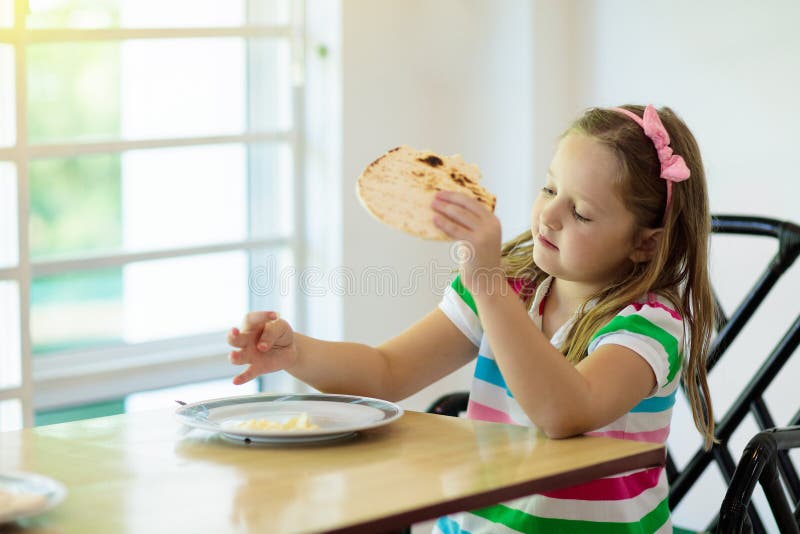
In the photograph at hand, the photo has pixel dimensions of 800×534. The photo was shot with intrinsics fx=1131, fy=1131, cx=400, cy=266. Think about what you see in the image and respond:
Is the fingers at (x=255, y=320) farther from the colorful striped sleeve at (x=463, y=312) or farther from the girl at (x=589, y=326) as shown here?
the colorful striped sleeve at (x=463, y=312)

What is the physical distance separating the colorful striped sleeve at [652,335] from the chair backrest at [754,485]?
0.44ft

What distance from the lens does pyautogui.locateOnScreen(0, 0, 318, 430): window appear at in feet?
6.67

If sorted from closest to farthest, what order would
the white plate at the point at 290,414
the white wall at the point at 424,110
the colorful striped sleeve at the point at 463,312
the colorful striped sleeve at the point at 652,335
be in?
the white plate at the point at 290,414
the colorful striped sleeve at the point at 652,335
the colorful striped sleeve at the point at 463,312
the white wall at the point at 424,110

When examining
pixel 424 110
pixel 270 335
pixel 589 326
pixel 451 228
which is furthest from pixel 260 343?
pixel 424 110

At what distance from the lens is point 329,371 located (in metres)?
1.42

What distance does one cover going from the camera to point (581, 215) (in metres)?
1.40

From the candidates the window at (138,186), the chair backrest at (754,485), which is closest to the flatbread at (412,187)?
the chair backrest at (754,485)

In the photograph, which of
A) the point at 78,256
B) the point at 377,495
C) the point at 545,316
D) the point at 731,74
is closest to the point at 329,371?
the point at 545,316

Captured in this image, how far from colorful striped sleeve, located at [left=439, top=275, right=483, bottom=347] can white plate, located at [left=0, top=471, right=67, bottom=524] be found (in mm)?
699

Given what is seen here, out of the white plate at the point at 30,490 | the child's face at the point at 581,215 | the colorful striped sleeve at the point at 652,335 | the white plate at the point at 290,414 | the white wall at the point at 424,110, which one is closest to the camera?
the white plate at the point at 30,490

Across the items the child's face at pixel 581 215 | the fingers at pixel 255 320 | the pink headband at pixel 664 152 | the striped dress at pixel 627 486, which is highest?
the pink headband at pixel 664 152

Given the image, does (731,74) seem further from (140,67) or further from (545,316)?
(140,67)

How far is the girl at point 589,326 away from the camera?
1.21 m

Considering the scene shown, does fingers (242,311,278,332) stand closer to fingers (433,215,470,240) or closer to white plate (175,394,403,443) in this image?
white plate (175,394,403,443)
